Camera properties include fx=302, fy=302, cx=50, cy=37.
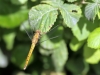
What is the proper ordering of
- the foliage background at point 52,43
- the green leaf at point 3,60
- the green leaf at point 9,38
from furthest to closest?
the green leaf at point 3,60 → the green leaf at point 9,38 → the foliage background at point 52,43

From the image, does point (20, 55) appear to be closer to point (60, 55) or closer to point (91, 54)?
point (60, 55)

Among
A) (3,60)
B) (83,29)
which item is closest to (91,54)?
(83,29)

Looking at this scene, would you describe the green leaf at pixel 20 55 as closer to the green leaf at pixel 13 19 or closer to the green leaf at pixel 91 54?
the green leaf at pixel 13 19

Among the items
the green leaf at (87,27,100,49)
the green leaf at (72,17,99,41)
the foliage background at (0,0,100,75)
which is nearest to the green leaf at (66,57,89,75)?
the foliage background at (0,0,100,75)

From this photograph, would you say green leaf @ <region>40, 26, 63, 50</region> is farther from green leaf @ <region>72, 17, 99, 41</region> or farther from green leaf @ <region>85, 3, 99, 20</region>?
green leaf @ <region>85, 3, 99, 20</region>

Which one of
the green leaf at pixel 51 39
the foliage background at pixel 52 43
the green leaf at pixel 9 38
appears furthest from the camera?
the green leaf at pixel 9 38

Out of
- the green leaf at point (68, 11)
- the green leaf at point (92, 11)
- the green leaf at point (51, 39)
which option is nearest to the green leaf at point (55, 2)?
the green leaf at point (68, 11)

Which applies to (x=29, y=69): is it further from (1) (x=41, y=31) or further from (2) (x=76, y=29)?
(1) (x=41, y=31)
